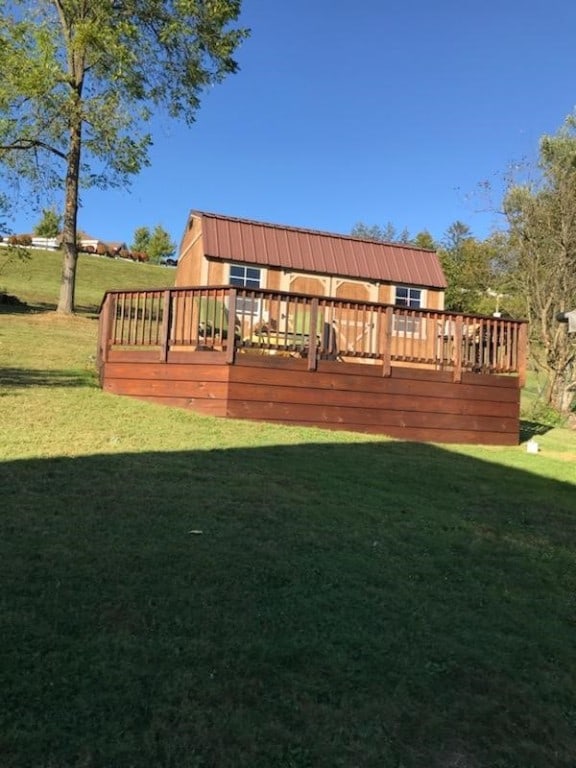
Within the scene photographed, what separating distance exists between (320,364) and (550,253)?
1087 centimetres

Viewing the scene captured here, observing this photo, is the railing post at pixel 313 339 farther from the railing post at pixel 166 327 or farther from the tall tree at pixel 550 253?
the tall tree at pixel 550 253

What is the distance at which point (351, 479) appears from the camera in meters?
5.98

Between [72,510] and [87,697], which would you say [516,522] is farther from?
[87,697]

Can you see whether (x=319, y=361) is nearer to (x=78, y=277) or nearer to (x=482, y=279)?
(x=482, y=279)

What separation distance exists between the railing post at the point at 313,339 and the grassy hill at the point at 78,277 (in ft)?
48.4

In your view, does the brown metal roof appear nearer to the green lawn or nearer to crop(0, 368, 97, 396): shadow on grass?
crop(0, 368, 97, 396): shadow on grass

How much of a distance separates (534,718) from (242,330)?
6766 millimetres

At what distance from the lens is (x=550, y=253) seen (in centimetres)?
1705

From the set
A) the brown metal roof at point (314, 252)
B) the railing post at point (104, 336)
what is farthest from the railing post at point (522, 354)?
the brown metal roof at point (314, 252)

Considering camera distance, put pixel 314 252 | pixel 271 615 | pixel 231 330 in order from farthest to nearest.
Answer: pixel 314 252
pixel 231 330
pixel 271 615

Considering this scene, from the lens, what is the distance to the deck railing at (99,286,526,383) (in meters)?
8.78

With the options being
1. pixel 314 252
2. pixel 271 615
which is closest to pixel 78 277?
pixel 314 252

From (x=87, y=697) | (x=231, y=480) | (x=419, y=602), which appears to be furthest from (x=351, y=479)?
(x=87, y=697)

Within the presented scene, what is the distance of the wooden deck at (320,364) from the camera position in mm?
8586
